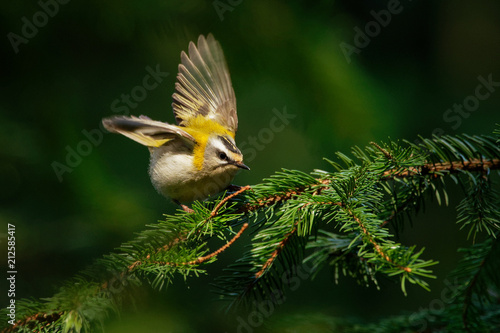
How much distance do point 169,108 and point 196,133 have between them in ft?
2.41

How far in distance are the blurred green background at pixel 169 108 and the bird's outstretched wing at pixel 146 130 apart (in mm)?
477

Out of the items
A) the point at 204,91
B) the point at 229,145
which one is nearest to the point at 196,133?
the point at 229,145

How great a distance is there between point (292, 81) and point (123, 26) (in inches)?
30.9

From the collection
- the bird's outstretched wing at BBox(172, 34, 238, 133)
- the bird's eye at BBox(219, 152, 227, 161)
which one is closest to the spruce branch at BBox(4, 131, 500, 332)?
the bird's eye at BBox(219, 152, 227, 161)

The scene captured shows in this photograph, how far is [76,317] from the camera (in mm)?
949

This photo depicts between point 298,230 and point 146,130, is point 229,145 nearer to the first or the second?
point 146,130

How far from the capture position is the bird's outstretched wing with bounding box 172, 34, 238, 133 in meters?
1.77

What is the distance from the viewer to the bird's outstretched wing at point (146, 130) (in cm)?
136

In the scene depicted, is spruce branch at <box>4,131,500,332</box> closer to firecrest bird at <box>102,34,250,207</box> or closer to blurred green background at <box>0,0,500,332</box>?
firecrest bird at <box>102,34,250,207</box>

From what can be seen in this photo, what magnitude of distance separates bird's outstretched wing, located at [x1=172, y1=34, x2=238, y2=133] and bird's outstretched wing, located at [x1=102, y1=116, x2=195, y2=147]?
24cm

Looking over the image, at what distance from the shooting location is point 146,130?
147 centimetres

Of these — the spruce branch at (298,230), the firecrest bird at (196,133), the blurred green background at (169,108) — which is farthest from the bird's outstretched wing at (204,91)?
the spruce branch at (298,230)

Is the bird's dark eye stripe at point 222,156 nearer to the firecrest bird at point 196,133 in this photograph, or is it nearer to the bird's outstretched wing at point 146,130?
the firecrest bird at point 196,133

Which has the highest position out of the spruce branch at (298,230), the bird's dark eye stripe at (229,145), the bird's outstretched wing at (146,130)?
the bird's outstretched wing at (146,130)
